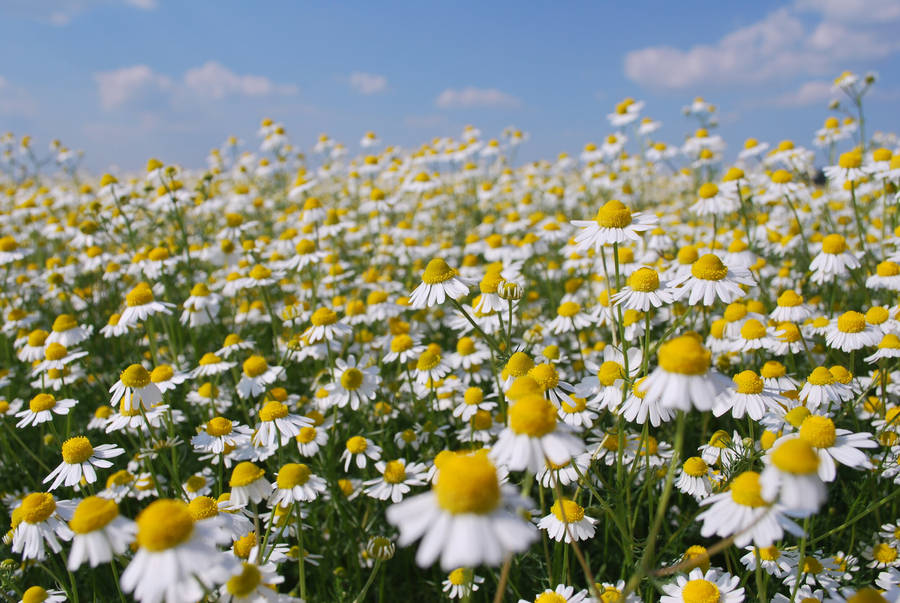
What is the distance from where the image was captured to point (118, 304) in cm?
690

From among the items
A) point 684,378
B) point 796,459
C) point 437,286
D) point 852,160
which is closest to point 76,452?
point 437,286

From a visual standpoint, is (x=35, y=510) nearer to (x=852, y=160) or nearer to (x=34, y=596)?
(x=34, y=596)

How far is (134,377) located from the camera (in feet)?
10.6

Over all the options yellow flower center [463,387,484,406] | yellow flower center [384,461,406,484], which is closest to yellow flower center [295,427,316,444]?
yellow flower center [384,461,406,484]

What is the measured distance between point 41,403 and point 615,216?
361 cm

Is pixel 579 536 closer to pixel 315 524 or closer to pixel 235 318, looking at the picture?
pixel 315 524

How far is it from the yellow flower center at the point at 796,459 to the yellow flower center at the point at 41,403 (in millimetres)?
3997

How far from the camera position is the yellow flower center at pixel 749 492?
5.55 ft

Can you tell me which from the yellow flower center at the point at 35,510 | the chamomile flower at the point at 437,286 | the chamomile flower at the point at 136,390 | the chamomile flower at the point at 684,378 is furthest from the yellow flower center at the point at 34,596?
the chamomile flower at the point at 684,378

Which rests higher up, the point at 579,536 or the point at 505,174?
the point at 505,174

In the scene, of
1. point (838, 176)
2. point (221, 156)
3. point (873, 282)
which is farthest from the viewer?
point (221, 156)

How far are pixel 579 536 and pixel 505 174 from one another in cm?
976

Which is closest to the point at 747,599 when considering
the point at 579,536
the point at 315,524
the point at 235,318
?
the point at 579,536

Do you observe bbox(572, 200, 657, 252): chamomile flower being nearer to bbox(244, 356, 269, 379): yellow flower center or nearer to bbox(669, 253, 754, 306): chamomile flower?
bbox(669, 253, 754, 306): chamomile flower
